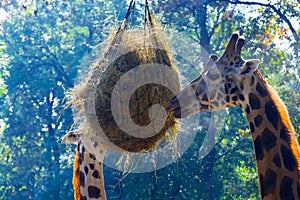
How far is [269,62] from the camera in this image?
1491cm

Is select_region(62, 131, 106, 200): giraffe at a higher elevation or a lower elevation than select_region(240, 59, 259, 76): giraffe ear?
lower

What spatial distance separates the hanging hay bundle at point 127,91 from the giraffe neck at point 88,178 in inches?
12.5

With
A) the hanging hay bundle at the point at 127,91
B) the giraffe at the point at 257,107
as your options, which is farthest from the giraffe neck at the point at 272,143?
the hanging hay bundle at the point at 127,91

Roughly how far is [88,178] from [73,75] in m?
15.1

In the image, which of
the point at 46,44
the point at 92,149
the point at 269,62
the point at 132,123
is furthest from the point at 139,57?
the point at 46,44

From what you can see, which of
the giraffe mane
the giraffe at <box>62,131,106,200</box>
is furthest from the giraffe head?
the giraffe at <box>62,131,106,200</box>

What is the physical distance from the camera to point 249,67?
155 inches

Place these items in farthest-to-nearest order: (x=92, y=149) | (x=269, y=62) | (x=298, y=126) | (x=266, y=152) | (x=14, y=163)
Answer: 1. (x=14, y=163)
2. (x=269, y=62)
3. (x=298, y=126)
4. (x=92, y=149)
5. (x=266, y=152)

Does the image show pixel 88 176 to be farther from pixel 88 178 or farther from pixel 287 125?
pixel 287 125

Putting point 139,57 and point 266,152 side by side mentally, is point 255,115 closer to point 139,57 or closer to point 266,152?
point 266,152

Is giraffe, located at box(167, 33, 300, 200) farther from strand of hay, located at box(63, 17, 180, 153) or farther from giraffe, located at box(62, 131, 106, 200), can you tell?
giraffe, located at box(62, 131, 106, 200)

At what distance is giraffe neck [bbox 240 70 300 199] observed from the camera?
338 centimetres

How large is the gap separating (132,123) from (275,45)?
11.8 metres

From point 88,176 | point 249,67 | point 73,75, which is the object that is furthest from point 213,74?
point 73,75
